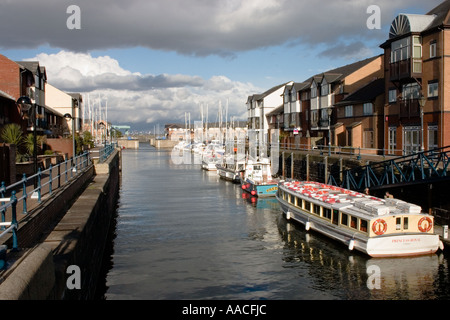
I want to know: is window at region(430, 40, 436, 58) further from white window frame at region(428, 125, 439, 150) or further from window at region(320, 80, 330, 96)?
window at region(320, 80, 330, 96)

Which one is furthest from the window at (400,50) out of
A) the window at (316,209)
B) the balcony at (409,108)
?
the window at (316,209)

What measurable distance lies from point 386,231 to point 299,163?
3225 centimetres

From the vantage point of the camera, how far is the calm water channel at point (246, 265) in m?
18.2

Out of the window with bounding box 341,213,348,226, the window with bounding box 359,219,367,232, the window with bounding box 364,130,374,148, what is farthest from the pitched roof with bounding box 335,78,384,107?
the window with bounding box 359,219,367,232

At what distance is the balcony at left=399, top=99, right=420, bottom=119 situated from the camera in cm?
3781

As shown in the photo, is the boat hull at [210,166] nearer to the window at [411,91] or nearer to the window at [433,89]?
the window at [411,91]

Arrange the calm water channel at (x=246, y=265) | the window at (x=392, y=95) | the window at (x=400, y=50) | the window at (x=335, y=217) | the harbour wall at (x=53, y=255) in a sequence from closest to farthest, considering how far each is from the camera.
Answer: the harbour wall at (x=53, y=255) < the calm water channel at (x=246, y=265) < the window at (x=335, y=217) < the window at (x=400, y=50) < the window at (x=392, y=95)

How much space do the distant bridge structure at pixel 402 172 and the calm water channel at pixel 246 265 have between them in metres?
5.16

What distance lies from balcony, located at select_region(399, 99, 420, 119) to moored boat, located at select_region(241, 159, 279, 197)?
1377 cm

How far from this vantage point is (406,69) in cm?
3825

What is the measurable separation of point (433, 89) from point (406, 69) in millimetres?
3303

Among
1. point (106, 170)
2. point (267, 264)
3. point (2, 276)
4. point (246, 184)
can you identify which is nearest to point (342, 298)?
point (267, 264)

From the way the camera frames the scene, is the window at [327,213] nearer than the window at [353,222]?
No
